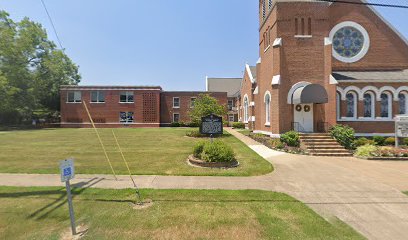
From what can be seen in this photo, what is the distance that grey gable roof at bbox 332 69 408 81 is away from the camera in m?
18.7

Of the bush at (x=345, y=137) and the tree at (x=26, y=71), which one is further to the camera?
the tree at (x=26, y=71)

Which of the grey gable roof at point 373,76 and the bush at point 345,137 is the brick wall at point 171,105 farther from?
the bush at point 345,137

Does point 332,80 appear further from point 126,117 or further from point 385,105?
point 126,117

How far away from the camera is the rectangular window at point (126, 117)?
3966cm

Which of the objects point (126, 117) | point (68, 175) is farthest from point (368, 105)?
point (126, 117)

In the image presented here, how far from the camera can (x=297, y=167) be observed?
11047mm

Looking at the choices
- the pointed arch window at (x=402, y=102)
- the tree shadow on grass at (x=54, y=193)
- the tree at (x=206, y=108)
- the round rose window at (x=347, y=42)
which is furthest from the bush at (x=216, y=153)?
the pointed arch window at (x=402, y=102)

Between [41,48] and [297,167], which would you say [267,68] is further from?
[41,48]

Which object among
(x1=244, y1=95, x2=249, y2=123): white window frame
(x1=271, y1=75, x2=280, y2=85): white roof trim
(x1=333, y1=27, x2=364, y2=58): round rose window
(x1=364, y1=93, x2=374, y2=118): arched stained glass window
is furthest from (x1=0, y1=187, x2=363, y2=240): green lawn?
(x1=244, y1=95, x2=249, y2=123): white window frame

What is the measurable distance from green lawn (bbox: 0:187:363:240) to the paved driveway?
622 mm

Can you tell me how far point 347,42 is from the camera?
21.1 m

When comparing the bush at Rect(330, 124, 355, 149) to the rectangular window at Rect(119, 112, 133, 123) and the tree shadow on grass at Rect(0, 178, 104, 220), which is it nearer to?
the tree shadow on grass at Rect(0, 178, 104, 220)

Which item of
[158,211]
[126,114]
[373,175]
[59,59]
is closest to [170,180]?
[158,211]

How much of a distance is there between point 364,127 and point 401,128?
9.54ft
